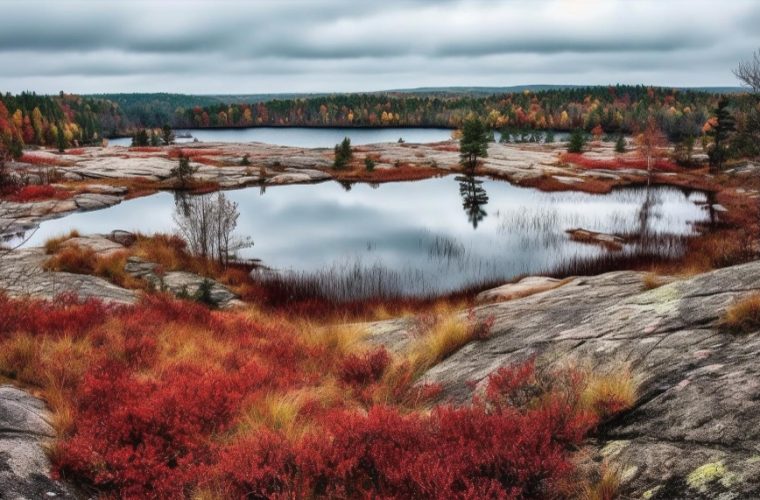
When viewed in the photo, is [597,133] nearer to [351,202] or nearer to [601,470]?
[351,202]

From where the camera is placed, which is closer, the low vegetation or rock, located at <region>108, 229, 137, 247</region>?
the low vegetation

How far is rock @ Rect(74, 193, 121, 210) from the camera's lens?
42.4 m

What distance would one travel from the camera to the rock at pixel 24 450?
4.19m

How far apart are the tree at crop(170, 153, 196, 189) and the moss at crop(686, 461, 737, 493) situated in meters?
51.1

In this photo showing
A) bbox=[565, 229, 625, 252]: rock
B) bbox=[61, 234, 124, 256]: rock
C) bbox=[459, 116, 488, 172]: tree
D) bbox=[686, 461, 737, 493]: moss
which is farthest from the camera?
bbox=[459, 116, 488, 172]: tree

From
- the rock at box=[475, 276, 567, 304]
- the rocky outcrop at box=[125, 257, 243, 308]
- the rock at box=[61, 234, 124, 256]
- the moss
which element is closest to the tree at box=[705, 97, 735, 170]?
the rock at box=[475, 276, 567, 304]

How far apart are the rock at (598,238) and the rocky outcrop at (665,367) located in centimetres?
1967

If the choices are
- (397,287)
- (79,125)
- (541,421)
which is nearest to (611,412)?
(541,421)

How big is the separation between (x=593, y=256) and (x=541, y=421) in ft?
75.7

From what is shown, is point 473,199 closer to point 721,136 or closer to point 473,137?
point 473,137

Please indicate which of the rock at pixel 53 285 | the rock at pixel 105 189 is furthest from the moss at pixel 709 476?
the rock at pixel 105 189

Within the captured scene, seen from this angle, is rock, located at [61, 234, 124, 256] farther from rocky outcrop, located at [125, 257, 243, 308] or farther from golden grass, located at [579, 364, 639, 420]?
golden grass, located at [579, 364, 639, 420]

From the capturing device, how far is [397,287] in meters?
21.3

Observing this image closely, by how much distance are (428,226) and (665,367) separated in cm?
2904
